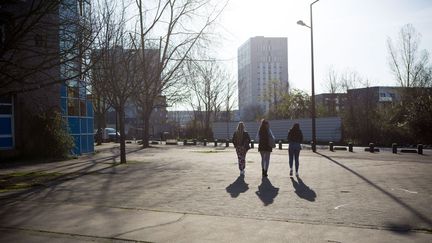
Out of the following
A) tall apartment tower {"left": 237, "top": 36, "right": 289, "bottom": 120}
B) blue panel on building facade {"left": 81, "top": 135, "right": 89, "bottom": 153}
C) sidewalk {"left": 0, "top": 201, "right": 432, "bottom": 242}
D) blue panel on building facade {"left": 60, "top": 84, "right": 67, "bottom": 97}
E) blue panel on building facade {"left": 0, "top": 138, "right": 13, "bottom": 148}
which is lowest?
sidewalk {"left": 0, "top": 201, "right": 432, "bottom": 242}

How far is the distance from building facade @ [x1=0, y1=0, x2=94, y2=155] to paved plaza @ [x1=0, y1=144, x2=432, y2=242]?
3298mm

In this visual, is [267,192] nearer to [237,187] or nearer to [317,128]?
[237,187]

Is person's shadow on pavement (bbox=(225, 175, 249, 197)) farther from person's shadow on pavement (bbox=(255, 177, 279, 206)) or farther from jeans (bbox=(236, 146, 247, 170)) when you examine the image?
jeans (bbox=(236, 146, 247, 170))

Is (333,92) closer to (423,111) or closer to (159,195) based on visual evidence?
(423,111)

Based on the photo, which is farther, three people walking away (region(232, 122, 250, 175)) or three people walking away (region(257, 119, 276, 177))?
three people walking away (region(232, 122, 250, 175))

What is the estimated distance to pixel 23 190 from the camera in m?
11.3

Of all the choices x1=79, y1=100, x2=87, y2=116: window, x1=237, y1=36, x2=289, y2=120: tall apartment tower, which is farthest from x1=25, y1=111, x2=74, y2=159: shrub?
x1=237, y1=36, x2=289, y2=120: tall apartment tower

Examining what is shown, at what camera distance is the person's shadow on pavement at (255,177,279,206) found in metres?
9.20

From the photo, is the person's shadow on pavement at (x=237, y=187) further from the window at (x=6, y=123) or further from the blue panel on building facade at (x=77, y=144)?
the blue panel on building facade at (x=77, y=144)

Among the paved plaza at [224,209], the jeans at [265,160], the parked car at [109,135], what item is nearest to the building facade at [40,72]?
the paved plaza at [224,209]

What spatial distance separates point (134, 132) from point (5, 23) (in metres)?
59.5

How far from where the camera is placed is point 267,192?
10344mm

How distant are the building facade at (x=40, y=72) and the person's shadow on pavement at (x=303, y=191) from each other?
664cm

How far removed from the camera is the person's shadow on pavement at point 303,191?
9.46 meters
